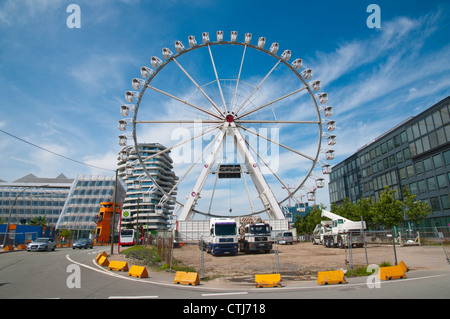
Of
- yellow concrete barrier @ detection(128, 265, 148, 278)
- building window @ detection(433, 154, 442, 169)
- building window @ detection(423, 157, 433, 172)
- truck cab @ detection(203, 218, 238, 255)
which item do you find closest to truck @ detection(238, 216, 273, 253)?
truck cab @ detection(203, 218, 238, 255)

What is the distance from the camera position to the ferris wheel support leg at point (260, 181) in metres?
35.2

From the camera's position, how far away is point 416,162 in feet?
176

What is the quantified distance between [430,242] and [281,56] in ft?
91.1

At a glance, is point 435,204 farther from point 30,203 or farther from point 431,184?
point 30,203

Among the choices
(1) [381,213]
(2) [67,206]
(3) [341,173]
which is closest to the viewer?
(1) [381,213]

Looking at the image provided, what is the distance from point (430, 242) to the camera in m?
33.1

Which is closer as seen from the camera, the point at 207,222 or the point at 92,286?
the point at 92,286

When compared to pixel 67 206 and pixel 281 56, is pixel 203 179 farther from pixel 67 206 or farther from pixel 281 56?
pixel 67 206

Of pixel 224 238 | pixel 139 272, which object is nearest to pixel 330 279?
pixel 139 272

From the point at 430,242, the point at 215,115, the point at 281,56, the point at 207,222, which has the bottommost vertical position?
the point at 430,242

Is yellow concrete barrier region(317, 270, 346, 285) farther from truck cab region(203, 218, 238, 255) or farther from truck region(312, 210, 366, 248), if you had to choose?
truck region(312, 210, 366, 248)

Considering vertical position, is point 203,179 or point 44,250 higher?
point 203,179

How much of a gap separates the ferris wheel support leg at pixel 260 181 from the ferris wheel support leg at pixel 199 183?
2241mm
